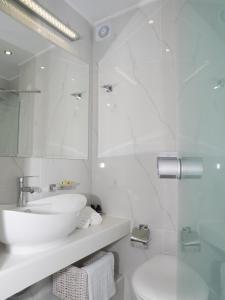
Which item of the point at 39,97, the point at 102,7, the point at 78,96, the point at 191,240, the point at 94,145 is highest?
the point at 102,7

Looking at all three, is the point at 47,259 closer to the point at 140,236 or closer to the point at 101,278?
the point at 101,278

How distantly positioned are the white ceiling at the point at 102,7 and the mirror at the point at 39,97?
0.39m

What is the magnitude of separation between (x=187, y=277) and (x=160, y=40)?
1.50m

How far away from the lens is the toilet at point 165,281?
0.59m

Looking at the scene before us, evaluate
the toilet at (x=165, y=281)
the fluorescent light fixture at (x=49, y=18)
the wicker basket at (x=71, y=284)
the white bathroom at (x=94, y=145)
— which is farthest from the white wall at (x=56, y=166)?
the toilet at (x=165, y=281)

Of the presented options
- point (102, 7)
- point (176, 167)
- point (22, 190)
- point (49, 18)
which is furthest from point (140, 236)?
point (102, 7)

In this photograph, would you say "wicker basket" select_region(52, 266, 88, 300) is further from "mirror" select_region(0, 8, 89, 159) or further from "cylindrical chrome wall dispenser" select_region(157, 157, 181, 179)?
"cylindrical chrome wall dispenser" select_region(157, 157, 181, 179)

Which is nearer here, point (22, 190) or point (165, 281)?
point (165, 281)

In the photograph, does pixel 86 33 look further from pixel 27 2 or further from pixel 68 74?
pixel 27 2

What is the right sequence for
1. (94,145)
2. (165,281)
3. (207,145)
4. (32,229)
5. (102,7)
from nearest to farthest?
1. (207,145)
2. (32,229)
3. (165,281)
4. (102,7)
5. (94,145)

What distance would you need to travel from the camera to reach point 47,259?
940 mm

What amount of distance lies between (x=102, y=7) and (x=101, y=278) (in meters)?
1.97

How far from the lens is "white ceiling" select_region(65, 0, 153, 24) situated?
5.50 ft

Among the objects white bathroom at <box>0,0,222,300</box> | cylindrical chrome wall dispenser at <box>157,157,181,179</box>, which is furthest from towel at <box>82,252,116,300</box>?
cylindrical chrome wall dispenser at <box>157,157,181,179</box>
